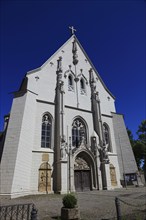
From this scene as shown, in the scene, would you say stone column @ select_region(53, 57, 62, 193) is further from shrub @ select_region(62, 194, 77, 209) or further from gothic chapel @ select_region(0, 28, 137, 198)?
shrub @ select_region(62, 194, 77, 209)

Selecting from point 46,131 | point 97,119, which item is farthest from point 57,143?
point 97,119

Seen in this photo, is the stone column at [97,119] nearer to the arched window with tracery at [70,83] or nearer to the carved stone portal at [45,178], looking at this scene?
the arched window with tracery at [70,83]

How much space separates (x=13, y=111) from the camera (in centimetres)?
1460

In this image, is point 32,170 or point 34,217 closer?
point 34,217

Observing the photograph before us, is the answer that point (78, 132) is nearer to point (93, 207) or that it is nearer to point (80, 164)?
point (80, 164)

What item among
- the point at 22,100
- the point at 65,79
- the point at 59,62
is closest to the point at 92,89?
the point at 65,79

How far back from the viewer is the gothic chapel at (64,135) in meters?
13.2

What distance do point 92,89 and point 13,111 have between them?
458 inches

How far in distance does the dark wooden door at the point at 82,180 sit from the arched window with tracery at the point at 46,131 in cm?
439

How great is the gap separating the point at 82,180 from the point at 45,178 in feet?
13.8

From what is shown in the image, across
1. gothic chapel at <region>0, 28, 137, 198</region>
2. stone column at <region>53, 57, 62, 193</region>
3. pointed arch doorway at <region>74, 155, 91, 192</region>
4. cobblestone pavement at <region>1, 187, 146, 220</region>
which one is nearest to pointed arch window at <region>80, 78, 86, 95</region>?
gothic chapel at <region>0, 28, 137, 198</region>

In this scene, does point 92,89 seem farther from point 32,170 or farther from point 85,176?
point 32,170

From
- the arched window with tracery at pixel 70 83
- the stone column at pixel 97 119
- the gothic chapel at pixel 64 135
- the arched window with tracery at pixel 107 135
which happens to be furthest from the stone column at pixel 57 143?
the arched window with tracery at pixel 107 135

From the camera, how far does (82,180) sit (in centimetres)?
1625
